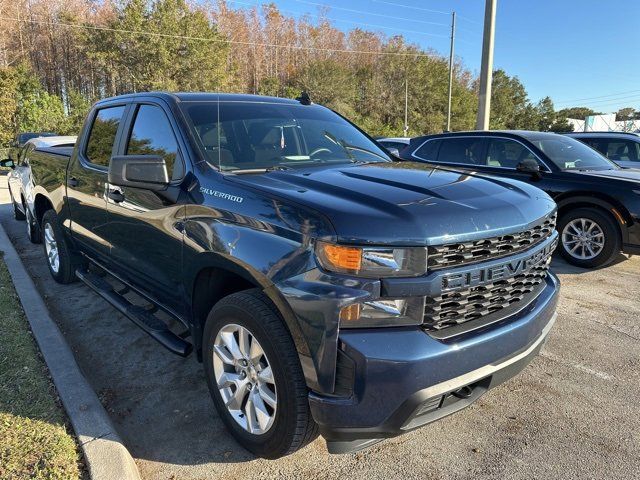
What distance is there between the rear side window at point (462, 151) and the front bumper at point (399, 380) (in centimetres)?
549

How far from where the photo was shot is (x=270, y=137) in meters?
3.26

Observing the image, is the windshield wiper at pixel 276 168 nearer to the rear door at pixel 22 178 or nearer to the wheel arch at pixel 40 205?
the wheel arch at pixel 40 205

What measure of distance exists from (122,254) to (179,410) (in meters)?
1.28

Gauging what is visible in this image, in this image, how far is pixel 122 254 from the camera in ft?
11.8

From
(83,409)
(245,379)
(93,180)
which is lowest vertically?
(83,409)

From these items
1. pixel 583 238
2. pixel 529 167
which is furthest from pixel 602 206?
pixel 529 167

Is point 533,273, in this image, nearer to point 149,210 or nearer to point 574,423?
point 574,423

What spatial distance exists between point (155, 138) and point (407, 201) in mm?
1947

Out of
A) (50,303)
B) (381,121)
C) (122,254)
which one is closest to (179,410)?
(122,254)

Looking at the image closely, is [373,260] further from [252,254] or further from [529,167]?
[529,167]

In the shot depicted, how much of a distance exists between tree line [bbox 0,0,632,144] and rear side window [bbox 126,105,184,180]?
84.8ft

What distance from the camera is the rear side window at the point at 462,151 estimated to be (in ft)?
23.7

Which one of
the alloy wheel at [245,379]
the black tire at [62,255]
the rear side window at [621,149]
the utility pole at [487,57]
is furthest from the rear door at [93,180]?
the utility pole at [487,57]

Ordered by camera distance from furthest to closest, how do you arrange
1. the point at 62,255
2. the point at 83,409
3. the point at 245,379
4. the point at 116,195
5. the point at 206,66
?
the point at 206,66, the point at 62,255, the point at 116,195, the point at 83,409, the point at 245,379
